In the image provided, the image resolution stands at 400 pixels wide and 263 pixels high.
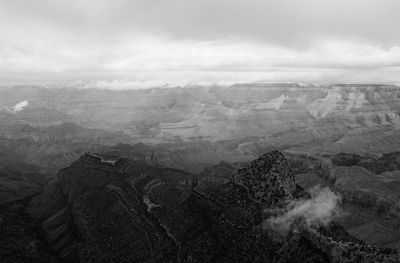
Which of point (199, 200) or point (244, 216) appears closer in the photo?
point (244, 216)

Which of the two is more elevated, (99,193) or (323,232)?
(323,232)

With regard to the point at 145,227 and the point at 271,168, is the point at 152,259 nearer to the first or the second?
the point at 145,227

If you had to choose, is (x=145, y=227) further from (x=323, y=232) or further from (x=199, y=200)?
(x=323, y=232)

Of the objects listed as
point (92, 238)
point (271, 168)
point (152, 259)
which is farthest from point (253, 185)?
point (92, 238)

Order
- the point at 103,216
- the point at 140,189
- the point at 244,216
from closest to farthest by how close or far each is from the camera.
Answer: the point at 244,216
the point at 103,216
the point at 140,189

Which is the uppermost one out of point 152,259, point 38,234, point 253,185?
point 253,185

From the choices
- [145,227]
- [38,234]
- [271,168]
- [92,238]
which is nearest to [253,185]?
[271,168]

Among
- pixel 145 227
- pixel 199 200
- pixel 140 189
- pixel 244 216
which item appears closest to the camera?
pixel 244 216
